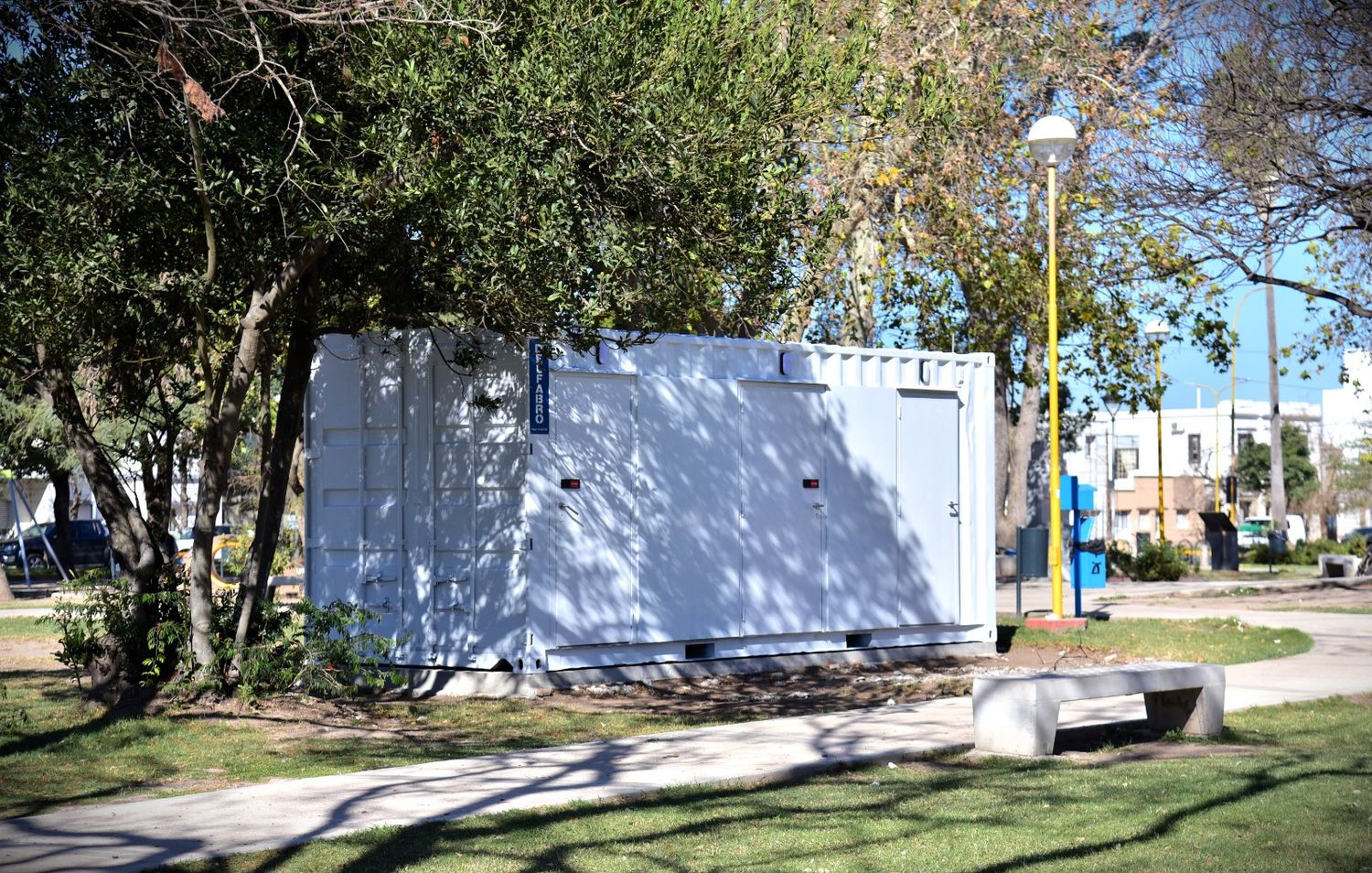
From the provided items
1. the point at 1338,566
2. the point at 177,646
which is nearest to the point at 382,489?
the point at 177,646

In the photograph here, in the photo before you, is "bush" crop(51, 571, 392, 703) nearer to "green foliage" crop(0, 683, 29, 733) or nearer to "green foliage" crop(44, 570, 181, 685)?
"green foliage" crop(44, 570, 181, 685)

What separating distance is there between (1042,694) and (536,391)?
552cm

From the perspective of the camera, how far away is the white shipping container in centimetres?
1370

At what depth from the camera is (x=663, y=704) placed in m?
13.4

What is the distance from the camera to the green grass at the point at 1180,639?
17.0 meters

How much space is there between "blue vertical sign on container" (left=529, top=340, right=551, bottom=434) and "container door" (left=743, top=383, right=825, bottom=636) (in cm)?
252

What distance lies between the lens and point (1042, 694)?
10.0 m

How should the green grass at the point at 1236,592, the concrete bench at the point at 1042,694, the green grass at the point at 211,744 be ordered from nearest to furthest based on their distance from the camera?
the green grass at the point at 211,744
the concrete bench at the point at 1042,694
the green grass at the point at 1236,592

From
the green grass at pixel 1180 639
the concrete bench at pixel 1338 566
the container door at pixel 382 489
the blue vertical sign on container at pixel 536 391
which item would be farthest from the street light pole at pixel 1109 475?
the container door at pixel 382 489

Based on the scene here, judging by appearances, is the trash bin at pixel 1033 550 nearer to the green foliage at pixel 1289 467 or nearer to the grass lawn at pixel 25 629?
the grass lawn at pixel 25 629

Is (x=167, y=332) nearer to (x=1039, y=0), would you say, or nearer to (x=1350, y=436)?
(x=1039, y=0)

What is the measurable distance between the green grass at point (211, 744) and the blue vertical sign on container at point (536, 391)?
8.15 ft

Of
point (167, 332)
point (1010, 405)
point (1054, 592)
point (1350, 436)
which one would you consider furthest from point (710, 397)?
point (1350, 436)

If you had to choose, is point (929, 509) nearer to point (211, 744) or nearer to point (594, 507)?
point (594, 507)
